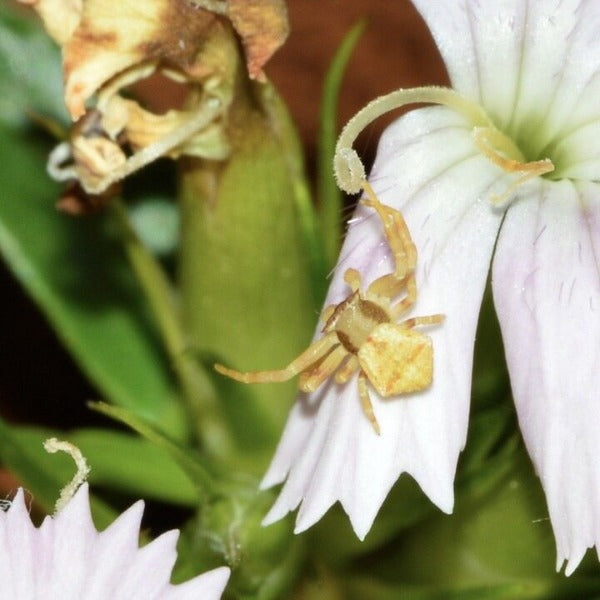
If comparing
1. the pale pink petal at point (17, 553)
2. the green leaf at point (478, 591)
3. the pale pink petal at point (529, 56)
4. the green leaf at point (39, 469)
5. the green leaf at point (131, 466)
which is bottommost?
the green leaf at point (478, 591)

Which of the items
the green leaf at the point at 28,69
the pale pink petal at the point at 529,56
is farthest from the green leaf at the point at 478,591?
the green leaf at the point at 28,69

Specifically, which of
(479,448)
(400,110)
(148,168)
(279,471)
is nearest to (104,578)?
(279,471)

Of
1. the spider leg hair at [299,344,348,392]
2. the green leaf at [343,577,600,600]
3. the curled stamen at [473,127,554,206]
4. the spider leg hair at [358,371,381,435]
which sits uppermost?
the curled stamen at [473,127,554,206]

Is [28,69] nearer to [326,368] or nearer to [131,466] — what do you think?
[131,466]

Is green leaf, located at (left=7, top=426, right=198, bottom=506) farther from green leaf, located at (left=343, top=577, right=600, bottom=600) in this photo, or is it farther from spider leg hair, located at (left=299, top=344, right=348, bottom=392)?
spider leg hair, located at (left=299, top=344, right=348, bottom=392)

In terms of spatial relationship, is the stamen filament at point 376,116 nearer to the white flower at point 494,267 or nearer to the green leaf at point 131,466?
the white flower at point 494,267

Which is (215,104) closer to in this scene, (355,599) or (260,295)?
(260,295)

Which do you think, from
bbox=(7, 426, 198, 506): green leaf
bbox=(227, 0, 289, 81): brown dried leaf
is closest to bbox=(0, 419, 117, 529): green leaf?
bbox=(7, 426, 198, 506): green leaf
